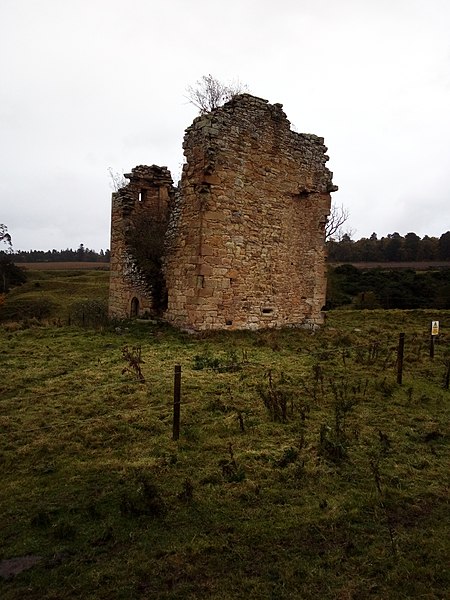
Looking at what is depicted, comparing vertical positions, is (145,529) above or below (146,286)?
below

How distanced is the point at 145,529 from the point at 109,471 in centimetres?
128

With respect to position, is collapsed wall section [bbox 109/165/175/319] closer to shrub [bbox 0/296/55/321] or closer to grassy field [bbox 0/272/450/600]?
grassy field [bbox 0/272/450/600]

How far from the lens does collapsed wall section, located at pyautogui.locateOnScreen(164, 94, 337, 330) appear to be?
13195 millimetres

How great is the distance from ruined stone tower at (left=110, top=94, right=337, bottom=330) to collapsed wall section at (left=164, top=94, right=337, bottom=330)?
0.03 metres

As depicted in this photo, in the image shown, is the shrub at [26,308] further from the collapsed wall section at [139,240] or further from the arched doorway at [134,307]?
the arched doorway at [134,307]

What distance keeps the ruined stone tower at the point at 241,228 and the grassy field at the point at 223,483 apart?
394 cm

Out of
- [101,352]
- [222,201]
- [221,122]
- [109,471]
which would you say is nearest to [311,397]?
[109,471]

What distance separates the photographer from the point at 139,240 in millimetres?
16109

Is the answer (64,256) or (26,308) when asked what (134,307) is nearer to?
(26,308)

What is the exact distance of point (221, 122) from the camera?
43.7 ft

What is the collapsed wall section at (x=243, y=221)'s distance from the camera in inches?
520

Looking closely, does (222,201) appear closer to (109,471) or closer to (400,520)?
(109,471)

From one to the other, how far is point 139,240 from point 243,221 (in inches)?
164

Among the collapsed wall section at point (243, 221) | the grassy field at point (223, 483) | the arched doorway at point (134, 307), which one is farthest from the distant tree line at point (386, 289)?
the grassy field at point (223, 483)
